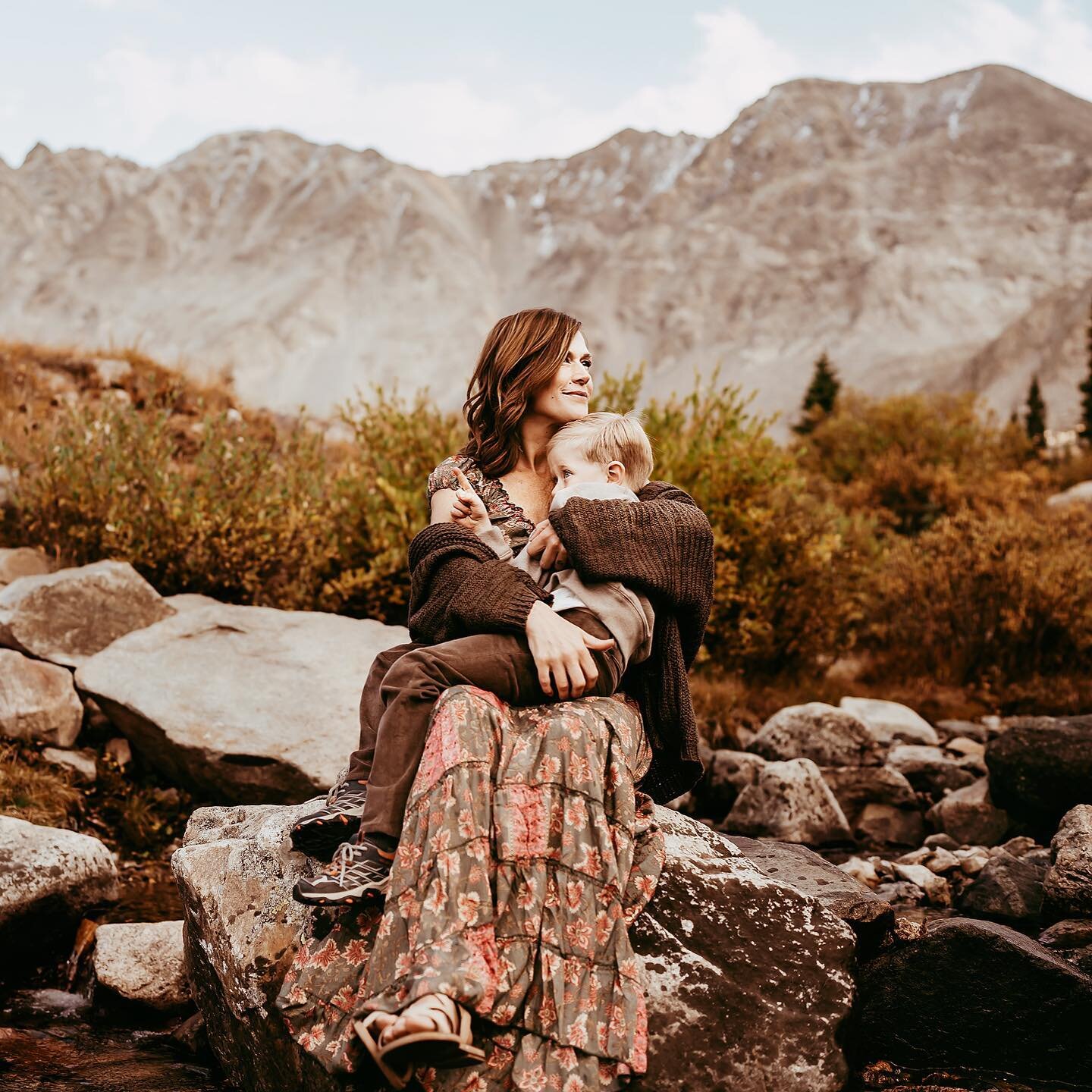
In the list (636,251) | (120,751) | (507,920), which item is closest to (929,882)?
(507,920)

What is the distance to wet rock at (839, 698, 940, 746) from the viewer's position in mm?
7270

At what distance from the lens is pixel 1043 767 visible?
5.44m

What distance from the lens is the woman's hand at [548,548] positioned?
11.2ft

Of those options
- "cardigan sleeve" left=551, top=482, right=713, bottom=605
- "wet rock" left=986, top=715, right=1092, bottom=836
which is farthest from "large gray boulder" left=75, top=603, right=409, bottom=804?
"wet rock" left=986, top=715, right=1092, bottom=836

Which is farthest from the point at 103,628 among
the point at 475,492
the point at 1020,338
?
the point at 1020,338

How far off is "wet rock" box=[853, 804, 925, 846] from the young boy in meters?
3.25

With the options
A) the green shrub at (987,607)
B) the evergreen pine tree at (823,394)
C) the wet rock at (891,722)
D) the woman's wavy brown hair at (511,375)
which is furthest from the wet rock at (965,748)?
the evergreen pine tree at (823,394)

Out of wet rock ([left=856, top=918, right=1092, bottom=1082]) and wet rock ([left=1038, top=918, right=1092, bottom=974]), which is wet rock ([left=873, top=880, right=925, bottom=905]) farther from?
wet rock ([left=856, top=918, right=1092, bottom=1082])

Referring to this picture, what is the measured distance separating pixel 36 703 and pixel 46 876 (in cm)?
165

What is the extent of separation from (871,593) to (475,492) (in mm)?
6599

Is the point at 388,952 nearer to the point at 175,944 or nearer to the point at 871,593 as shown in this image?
the point at 175,944

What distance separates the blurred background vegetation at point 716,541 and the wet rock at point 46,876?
9.07 feet

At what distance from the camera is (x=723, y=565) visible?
310 inches

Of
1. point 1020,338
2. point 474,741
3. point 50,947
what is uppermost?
A: point 1020,338
